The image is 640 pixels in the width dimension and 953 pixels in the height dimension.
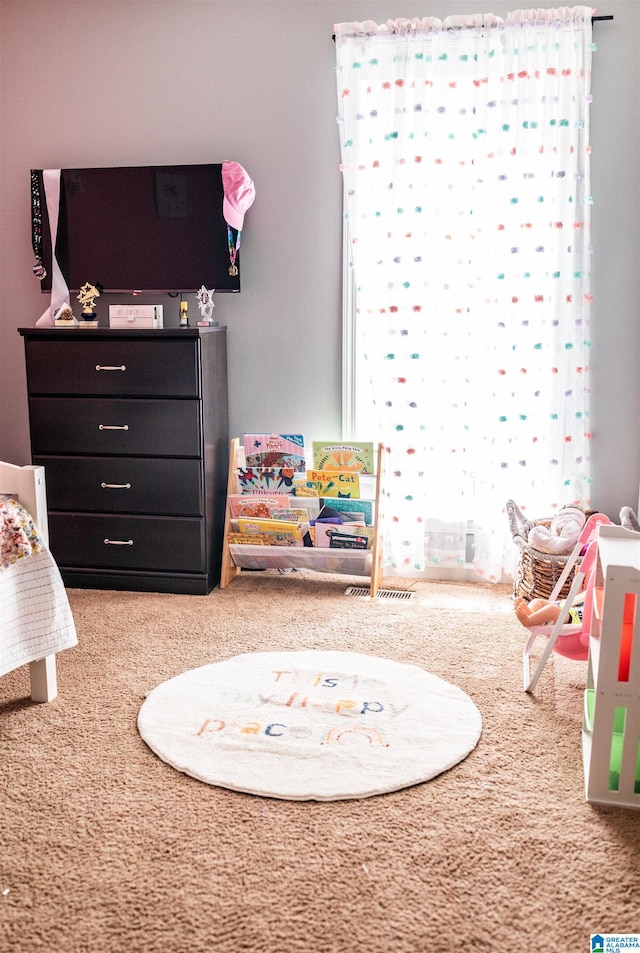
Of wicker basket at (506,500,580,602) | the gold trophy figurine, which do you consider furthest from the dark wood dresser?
wicker basket at (506,500,580,602)

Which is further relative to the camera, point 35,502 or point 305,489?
point 305,489

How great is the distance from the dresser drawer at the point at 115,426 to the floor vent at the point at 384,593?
91 cm

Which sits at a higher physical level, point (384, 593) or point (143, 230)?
point (143, 230)

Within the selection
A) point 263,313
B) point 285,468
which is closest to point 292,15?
point 263,313

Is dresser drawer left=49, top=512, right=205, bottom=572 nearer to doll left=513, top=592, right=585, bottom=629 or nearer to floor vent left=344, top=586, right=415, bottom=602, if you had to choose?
floor vent left=344, top=586, right=415, bottom=602

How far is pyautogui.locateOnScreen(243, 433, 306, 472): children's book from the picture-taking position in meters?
3.77

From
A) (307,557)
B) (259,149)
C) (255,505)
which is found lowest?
(307,557)

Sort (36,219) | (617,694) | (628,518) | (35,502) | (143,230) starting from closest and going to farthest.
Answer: (617,694), (35,502), (628,518), (143,230), (36,219)

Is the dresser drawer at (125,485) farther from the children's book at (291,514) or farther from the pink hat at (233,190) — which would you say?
the pink hat at (233,190)

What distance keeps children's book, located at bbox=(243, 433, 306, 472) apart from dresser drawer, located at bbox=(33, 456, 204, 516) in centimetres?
28

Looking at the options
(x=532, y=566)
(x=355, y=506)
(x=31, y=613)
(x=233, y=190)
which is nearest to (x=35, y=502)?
(x=31, y=613)

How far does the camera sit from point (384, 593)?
374 cm

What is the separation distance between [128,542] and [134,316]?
98 cm

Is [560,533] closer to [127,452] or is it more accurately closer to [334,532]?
[334,532]
